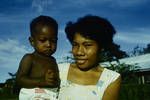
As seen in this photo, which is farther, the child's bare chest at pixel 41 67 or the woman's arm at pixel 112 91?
the child's bare chest at pixel 41 67

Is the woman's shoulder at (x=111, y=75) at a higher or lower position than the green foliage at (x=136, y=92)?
higher

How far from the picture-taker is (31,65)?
16.1 ft

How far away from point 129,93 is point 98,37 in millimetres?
20662

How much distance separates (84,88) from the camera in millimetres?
4590

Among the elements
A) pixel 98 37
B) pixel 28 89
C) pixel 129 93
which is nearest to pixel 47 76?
pixel 28 89

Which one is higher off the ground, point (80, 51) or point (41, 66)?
point (80, 51)

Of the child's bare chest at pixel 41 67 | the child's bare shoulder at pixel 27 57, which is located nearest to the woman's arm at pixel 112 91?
the child's bare chest at pixel 41 67

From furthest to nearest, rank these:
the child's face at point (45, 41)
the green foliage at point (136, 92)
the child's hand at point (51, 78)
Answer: the green foliage at point (136, 92) < the child's face at point (45, 41) < the child's hand at point (51, 78)

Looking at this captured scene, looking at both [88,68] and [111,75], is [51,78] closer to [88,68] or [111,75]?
[88,68]

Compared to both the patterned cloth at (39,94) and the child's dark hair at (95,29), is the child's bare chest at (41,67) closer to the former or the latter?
the patterned cloth at (39,94)

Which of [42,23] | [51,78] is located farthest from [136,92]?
[51,78]

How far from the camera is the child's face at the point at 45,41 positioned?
495 centimetres

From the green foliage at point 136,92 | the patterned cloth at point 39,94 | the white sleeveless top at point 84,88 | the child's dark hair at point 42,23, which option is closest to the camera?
the white sleeveless top at point 84,88

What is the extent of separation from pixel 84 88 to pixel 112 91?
0.32m
